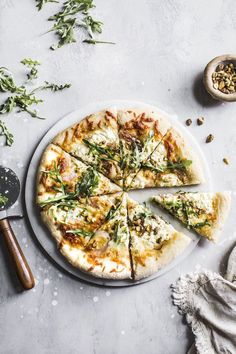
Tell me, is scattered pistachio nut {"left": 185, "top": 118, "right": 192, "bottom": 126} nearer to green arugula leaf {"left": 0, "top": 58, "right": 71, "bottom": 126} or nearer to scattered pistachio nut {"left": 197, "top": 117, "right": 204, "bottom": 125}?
scattered pistachio nut {"left": 197, "top": 117, "right": 204, "bottom": 125}

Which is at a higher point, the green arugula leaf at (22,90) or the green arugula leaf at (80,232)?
the green arugula leaf at (22,90)

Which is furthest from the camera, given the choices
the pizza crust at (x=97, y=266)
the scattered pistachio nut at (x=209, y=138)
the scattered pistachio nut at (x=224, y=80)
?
the scattered pistachio nut at (x=209, y=138)

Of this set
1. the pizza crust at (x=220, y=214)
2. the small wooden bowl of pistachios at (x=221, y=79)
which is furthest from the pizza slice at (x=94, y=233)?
the small wooden bowl of pistachios at (x=221, y=79)

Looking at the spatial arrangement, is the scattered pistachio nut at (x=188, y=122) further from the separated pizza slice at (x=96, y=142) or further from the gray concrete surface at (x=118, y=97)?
the separated pizza slice at (x=96, y=142)

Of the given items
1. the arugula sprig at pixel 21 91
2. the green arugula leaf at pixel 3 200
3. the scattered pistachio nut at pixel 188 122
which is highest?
the scattered pistachio nut at pixel 188 122

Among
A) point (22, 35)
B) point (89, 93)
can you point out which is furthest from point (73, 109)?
point (22, 35)

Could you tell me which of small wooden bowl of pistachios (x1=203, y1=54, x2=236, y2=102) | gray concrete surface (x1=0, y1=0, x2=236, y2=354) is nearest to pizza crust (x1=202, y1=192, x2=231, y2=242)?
gray concrete surface (x1=0, y1=0, x2=236, y2=354)

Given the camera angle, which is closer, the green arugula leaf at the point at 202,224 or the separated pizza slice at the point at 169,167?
the green arugula leaf at the point at 202,224
